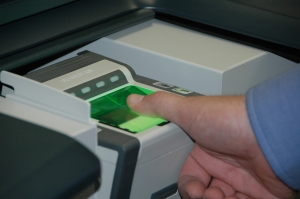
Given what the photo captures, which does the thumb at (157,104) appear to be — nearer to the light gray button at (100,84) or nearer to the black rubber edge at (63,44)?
the light gray button at (100,84)

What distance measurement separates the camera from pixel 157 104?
0.86 m

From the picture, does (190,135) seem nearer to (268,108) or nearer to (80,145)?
(268,108)

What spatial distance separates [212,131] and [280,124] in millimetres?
110

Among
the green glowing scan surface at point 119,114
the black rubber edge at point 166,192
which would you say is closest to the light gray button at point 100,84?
the green glowing scan surface at point 119,114

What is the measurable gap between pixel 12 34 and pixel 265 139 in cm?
42

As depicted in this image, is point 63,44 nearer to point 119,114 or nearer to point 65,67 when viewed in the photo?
point 65,67

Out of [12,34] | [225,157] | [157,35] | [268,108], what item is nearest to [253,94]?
[268,108]

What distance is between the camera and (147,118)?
87 cm

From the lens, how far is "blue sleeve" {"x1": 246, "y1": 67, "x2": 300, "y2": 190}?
82 cm

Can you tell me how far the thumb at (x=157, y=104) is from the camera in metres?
0.86

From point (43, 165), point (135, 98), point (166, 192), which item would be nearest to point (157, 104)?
point (135, 98)

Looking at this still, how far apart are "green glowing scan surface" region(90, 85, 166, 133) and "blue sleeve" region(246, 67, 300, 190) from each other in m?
0.15

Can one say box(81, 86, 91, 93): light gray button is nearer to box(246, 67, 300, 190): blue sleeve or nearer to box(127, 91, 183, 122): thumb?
box(127, 91, 183, 122): thumb

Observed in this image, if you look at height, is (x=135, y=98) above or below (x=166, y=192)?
above
